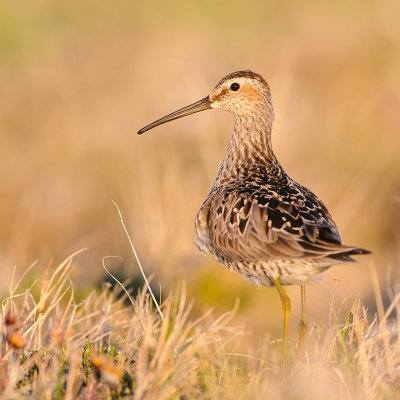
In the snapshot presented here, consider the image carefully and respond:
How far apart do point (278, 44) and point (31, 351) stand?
487 inches

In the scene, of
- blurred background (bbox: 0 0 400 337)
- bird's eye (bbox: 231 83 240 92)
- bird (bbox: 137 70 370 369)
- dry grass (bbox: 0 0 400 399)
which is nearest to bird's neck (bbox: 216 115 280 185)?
bird (bbox: 137 70 370 369)

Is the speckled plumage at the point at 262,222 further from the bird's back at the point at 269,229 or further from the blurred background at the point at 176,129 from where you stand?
the blurred background at the point at 176,129

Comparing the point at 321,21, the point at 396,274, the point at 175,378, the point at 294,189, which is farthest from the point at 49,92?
the point at 175,378

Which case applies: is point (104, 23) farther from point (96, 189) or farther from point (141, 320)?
point (141, 320)

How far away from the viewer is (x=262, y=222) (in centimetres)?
547

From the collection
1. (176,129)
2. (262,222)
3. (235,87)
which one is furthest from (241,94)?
(176,129)

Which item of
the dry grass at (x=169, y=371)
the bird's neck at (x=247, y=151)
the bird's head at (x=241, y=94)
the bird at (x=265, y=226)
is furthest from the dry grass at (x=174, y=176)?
the bird's head at (x=241, y=94)

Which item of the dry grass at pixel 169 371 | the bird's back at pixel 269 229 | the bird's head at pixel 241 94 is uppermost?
the bird's head at pixel 241 94

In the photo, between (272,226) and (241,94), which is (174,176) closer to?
(241,94)

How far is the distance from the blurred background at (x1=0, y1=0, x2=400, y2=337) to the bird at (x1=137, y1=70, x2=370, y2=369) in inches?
92.2

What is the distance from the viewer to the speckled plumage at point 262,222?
5235 mm

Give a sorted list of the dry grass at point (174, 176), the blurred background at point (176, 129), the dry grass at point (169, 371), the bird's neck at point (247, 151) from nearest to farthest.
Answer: the dry grass at point (169, 371), the dry grass at point (174, 176), the bird's neck at point (247, 151), the blurred background at point (176, 129)

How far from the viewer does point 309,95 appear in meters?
15.4

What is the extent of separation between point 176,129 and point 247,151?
862cm
